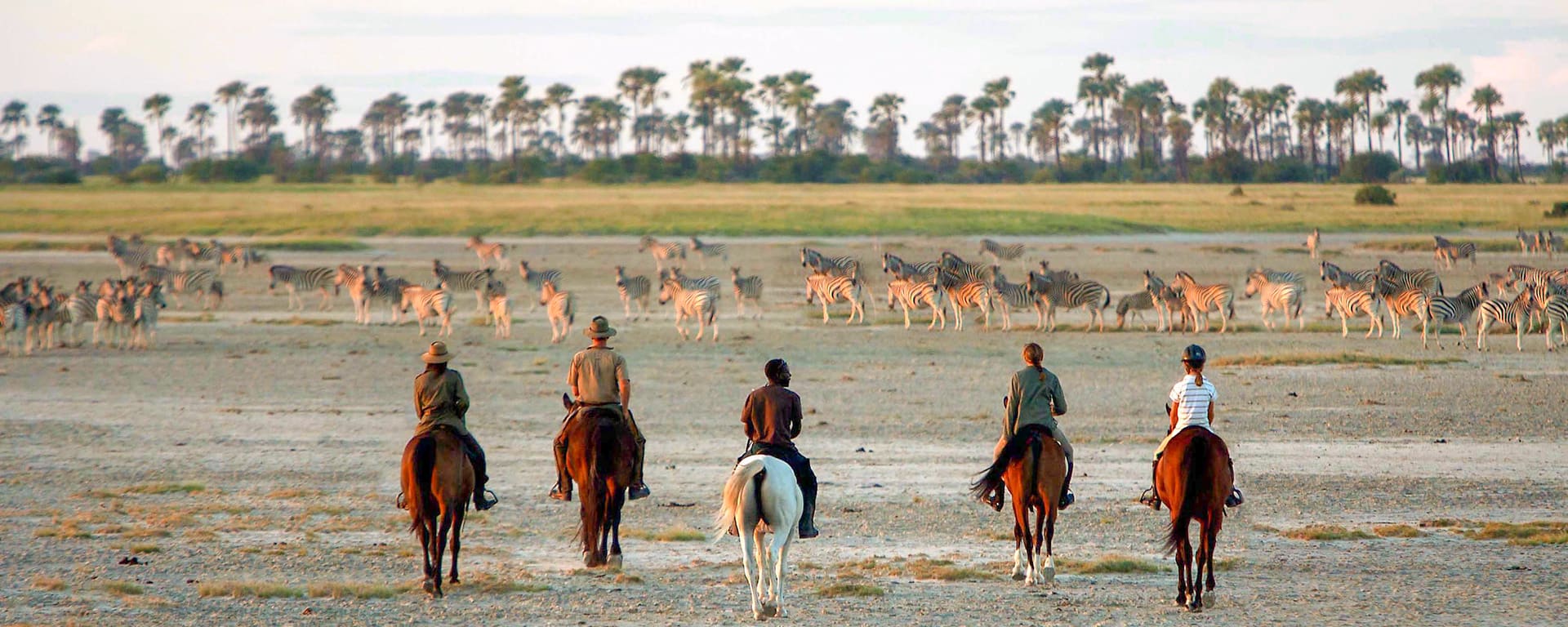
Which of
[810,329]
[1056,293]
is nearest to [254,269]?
[810,329]

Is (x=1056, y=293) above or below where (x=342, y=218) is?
below

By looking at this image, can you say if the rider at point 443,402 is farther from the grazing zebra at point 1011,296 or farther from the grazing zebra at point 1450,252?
the grazing zebra at point 1450,252

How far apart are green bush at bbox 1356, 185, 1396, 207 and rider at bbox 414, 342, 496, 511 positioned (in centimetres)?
6569

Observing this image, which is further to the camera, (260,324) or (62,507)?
(260,324)

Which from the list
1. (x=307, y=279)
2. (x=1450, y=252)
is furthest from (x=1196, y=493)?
(x=1450, y=252)

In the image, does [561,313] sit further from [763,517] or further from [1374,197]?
[1374,197]

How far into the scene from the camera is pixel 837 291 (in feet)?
104

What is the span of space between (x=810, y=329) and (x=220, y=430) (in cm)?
1345

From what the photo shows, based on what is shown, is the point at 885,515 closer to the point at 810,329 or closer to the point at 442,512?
the point at 442,512

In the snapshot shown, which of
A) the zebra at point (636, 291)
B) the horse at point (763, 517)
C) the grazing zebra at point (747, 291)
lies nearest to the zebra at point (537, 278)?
the zebra at point (636, 291)

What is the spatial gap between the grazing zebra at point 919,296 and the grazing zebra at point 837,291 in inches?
31.7

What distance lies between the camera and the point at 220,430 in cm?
1792

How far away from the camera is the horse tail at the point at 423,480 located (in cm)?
979

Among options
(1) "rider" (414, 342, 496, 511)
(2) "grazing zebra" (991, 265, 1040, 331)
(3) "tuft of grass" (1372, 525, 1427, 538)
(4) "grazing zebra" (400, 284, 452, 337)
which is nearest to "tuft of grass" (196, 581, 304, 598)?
(1) "rider" (414, 342, 496, 511)
